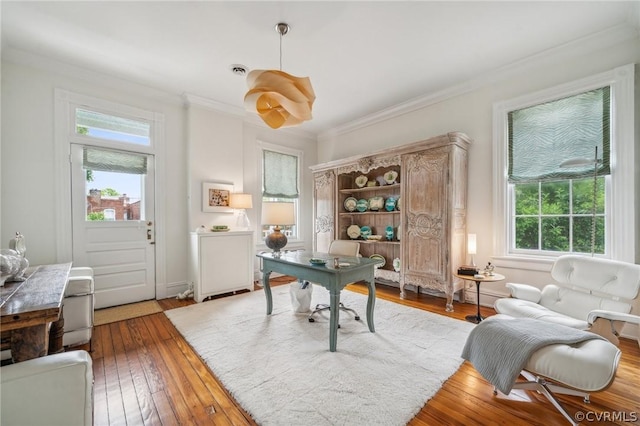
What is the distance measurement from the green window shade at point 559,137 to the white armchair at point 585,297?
0.99 meters

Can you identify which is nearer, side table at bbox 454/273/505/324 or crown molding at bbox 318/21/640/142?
crown molding at bbox 318/21/640/142

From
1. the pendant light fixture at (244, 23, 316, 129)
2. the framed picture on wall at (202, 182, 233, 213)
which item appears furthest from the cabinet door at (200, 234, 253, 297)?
the pendant light fixture at (244, 23, 316, 129)

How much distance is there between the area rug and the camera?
3.01 meters

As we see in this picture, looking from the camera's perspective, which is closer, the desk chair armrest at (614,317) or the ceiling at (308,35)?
the desk chair armrest at (614,317)

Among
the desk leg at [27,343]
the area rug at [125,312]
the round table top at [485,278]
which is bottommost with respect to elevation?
the area rug at [125,312]

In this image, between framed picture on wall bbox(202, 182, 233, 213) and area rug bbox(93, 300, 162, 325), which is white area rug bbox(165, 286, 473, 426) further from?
framed picture on wall bbox(202, 182, 233, 213)

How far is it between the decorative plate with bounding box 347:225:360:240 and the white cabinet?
68.1 inches

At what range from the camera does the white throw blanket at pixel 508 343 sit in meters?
1.50

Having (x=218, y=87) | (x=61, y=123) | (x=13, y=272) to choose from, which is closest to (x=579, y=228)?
(x=218, y=87)

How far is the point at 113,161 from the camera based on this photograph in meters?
3.40

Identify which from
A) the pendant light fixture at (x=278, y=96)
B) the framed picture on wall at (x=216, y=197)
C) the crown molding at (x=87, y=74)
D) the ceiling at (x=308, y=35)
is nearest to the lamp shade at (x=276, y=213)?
the pendant light fixture at (x=278, y=96)

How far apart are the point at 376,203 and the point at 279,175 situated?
2.00 metres

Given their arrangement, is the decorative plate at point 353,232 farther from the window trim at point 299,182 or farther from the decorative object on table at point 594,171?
the decorative object on table at point 594,171

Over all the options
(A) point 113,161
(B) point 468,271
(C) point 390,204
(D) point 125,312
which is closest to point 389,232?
(C) point 390,204
